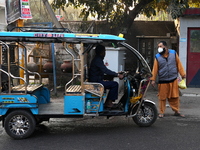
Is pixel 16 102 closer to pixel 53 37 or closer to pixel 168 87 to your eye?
pixel 53 37

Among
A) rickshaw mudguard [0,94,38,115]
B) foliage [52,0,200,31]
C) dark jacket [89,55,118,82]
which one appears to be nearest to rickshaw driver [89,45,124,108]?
dark jacket [89,55,118,82]

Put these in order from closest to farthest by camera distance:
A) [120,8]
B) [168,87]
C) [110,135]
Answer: [110,135], [168,87], [120,8]

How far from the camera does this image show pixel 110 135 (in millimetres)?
5117

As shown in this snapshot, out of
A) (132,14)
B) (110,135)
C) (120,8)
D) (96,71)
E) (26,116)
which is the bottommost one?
(110,135)

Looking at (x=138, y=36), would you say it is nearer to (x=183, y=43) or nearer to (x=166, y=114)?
(x=183, y=43)

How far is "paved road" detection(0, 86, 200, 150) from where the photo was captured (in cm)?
454

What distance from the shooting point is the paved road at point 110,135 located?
454 cm

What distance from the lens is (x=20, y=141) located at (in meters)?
4.82

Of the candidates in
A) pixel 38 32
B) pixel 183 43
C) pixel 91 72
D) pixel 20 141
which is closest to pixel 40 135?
pixel 20 141

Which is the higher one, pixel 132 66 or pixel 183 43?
pixel 183 43

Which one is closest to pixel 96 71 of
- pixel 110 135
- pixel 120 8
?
pixel 110 135

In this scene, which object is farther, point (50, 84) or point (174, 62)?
point (50, 84)

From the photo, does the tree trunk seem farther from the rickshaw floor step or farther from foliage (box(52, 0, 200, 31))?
the rickshaw floor step

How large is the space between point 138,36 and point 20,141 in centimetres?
832
